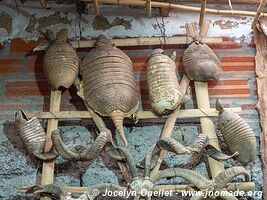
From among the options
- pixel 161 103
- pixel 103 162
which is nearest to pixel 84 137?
pixel 103 162

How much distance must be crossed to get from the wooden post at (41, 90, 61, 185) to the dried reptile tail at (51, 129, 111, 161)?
86 millimetres

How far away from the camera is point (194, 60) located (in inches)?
87.6

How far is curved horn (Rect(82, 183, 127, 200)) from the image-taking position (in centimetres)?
195

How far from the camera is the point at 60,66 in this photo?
217 centimetres

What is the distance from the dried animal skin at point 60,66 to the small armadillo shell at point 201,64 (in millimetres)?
461

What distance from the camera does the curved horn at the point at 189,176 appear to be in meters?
1.99

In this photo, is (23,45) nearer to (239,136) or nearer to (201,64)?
(201,64)

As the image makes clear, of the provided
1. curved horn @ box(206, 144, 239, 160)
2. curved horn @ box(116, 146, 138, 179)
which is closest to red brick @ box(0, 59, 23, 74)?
curved horn @ box(116, 146, 138, 179)

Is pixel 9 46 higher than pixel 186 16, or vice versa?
pixel 186 16

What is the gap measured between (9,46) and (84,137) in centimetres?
55

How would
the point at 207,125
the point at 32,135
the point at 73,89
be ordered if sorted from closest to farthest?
the point at 32,135 < the point at 207,125 < the point at 73,89

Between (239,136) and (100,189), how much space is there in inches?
22.1

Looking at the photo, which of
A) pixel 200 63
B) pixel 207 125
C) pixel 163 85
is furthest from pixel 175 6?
pixel 207 125

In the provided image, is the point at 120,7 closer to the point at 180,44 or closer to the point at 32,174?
the point at 180,44
